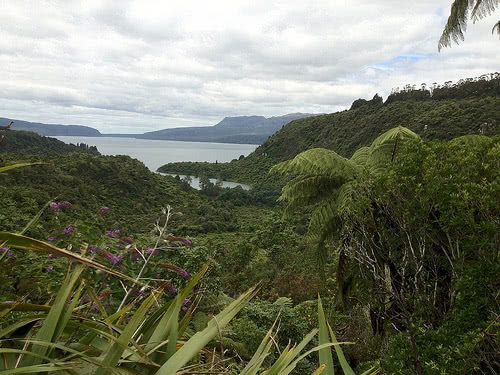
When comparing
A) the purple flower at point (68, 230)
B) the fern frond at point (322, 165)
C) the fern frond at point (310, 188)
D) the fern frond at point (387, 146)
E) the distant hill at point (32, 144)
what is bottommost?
the purple flower at point (68, 230)

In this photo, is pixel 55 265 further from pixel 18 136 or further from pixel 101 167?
pixel 18 136

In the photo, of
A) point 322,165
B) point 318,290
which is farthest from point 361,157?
point 318,290

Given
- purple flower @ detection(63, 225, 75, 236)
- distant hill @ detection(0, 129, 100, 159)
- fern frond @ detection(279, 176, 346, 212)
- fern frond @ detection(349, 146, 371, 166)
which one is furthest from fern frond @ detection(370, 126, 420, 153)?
distant hill @ detection(0, 129, 100, 159)

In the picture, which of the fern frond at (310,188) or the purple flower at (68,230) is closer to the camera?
the purple flower at (68,230)

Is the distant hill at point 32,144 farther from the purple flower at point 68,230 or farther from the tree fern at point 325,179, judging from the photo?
the purple flower at point 68,230

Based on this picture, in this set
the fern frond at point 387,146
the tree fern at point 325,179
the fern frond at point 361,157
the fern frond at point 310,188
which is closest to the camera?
the fern frond at point 387,146

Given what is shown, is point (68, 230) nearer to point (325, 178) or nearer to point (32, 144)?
point (325, 178)

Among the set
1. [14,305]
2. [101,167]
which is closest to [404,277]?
[14,305]

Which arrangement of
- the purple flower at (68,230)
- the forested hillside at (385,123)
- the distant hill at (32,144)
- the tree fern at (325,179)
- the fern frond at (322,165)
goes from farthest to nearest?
1. the distant hill at (32,144)
2. the forested hillside at (385,123)
3. the fern frond at (322,165)
4. the tree fern at (325,179)
5. the purple flower at (68,230)

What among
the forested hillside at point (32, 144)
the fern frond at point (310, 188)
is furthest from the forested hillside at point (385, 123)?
the forested hillside at point (32, 144)

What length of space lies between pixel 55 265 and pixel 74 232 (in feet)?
1.03

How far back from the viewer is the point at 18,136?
6009cm

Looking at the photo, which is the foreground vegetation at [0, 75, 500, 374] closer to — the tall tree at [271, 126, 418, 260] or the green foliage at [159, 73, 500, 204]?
the tall tree at [271, 126, 418, 260]

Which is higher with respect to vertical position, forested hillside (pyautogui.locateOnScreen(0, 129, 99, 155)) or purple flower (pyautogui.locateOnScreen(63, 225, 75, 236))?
forested hillside (pyautogui.locateOnScreen(0, 129, 99, 155))
